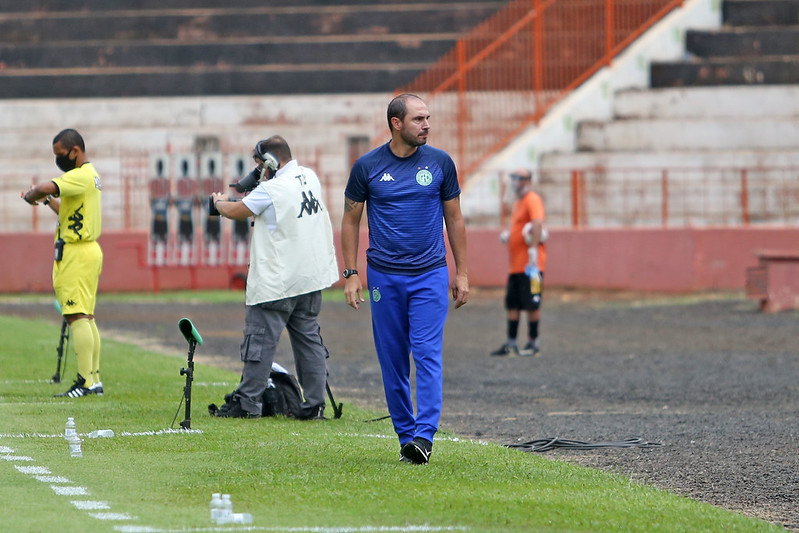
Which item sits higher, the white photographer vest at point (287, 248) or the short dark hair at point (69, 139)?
the short dark hair at point (69, 139)

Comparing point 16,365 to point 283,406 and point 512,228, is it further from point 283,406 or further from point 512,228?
point 512,228

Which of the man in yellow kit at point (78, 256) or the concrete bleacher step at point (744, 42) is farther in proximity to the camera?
the concrete bleacher step at point (744, 42)

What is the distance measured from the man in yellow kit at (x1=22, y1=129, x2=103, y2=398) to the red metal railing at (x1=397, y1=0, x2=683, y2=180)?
606 inches

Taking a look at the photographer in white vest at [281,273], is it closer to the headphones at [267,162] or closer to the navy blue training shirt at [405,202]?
the headphones at [267,162]

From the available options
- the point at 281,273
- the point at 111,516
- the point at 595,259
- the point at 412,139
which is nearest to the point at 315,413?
the point at 281,273

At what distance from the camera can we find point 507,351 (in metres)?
15.6

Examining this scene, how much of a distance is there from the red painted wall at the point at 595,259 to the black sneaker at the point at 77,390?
13.8 metres

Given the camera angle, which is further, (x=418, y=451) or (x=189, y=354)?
(x=189, y=354)

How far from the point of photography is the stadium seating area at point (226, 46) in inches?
A: 1152

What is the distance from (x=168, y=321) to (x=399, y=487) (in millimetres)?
12980

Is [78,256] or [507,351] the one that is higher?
[78,256]

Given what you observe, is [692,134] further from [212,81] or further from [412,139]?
[412,139]

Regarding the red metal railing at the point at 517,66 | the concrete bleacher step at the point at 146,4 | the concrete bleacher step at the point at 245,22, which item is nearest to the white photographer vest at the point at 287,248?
the red metal railing at the point at 517,66

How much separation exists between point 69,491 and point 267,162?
11.7 feet
